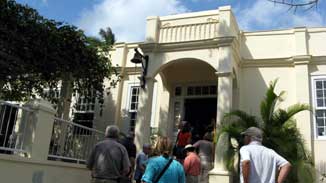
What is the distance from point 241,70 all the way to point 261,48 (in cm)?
106

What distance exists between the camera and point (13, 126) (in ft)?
23.3

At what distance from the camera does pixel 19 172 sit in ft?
22.0

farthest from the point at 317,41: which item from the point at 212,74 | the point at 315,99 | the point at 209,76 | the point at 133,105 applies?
the point at 133,105

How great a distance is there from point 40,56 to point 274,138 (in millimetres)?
7013

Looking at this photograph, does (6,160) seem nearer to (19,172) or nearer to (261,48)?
(19,172)

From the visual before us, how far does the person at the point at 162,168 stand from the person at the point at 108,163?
1279 millimetres

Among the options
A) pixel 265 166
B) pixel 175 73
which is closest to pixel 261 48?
pixel 175 73

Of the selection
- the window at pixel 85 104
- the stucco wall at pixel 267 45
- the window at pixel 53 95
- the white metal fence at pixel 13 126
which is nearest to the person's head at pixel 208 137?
the stucco wall at pixel 267 45

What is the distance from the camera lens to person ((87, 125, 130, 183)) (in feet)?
18.7

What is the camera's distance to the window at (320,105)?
11.9 metres

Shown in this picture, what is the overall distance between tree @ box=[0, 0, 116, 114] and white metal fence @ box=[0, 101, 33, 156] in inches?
148

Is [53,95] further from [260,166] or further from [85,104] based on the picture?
[260,166]

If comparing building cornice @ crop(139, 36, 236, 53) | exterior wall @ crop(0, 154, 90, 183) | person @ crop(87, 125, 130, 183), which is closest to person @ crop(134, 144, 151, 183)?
exterior wall @ crop(0, 154, 90, 183)

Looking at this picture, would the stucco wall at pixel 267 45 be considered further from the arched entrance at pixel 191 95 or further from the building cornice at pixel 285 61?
the arched entrance at pixel 191 95
